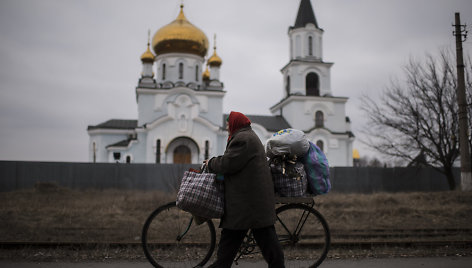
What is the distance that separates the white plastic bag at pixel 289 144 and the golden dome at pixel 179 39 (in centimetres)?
3174

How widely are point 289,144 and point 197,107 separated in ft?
90.4

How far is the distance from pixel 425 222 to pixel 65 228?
8838mm

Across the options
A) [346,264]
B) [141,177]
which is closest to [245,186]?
[346,264]

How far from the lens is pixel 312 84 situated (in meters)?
36.9

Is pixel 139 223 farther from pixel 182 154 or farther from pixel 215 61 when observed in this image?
pixel 215 61

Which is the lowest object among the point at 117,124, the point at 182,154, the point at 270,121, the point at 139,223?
the point at 139,223

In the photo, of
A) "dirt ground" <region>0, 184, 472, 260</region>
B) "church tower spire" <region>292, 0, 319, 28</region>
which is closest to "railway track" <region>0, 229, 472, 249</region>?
"dirt ground" <region>0, 184, 472, 260</region>

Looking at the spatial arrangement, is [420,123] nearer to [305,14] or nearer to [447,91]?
[447,91]

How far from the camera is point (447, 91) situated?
60.1 feet

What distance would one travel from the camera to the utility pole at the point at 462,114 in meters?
13.7

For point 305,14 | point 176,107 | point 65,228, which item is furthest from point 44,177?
point 305,14

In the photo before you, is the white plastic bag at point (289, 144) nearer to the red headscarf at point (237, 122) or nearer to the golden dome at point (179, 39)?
the red headscarf at point (237, 122)

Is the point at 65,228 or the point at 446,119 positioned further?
the point at 446,119

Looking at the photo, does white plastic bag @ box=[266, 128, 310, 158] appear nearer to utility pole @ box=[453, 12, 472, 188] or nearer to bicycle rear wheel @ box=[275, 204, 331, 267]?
bicycle rear wheel @ box=[275, 204, 331, 267]
